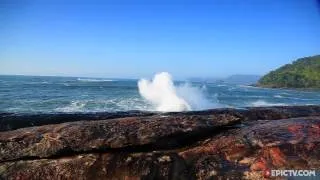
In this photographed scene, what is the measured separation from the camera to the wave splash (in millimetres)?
36256

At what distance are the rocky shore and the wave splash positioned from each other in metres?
26.4

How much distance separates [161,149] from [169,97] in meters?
33.5

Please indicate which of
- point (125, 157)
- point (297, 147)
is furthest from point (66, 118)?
point (297, 147)

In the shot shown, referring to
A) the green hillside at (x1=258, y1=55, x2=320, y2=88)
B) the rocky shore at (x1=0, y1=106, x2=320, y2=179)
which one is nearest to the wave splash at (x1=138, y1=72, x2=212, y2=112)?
the rocky shore at (x1=0, y1=106, x2=320, y2=179)

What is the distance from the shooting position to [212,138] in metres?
7.21

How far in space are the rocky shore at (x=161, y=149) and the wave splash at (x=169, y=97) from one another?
26441 millimetres

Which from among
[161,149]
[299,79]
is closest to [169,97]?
[161,149]

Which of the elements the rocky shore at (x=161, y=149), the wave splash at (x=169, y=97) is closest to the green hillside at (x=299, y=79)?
the wave splash at (x=169, y=97)

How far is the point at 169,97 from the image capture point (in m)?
40.5

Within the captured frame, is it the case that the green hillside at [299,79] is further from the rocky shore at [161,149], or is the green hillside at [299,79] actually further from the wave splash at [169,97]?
the rocky shore at [161,149]

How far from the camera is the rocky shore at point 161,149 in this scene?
253 inches

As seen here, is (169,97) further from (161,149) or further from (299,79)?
(299,79)

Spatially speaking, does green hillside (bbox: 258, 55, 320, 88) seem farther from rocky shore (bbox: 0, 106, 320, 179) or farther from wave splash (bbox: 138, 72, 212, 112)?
rocky shore (bbox: 0, 106, 320, 179)

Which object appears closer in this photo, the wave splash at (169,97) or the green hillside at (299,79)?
the wave splash at (169,97)
